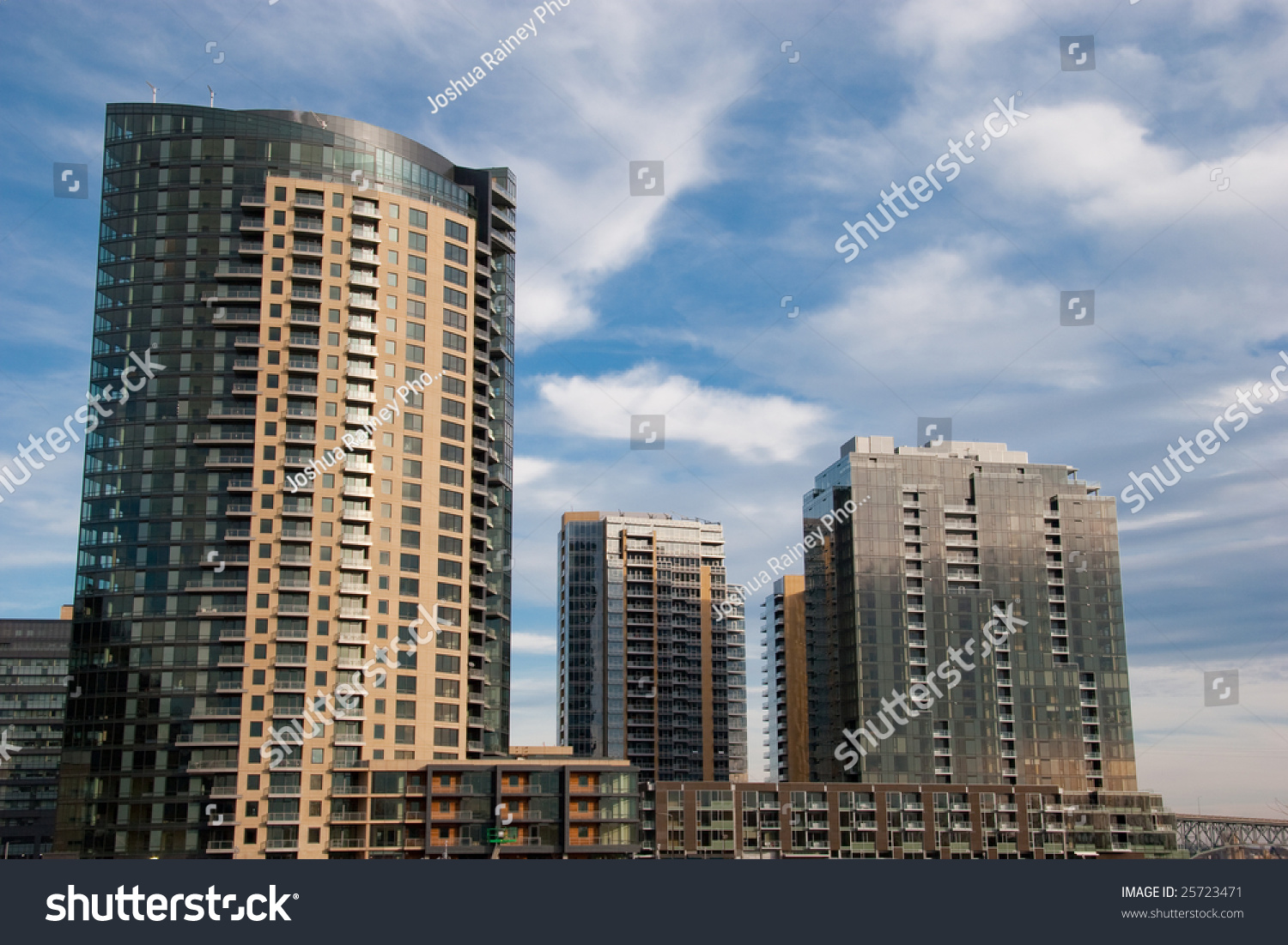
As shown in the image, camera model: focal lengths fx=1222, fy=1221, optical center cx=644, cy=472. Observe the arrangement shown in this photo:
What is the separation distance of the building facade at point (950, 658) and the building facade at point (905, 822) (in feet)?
15.3

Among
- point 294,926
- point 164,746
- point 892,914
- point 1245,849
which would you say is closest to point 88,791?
point 164,746

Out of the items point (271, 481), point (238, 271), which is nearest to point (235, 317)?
point (238, 271)

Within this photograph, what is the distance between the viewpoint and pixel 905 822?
575 feet

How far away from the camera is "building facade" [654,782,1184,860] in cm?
16950

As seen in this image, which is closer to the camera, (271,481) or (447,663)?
(271,481)

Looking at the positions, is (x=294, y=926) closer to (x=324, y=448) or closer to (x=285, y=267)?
(x=324, y=448)

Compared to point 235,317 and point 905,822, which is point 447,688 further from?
point 905,822

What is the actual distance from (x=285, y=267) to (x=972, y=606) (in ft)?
384

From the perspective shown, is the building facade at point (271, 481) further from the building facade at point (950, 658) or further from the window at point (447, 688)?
the building facade at point (950, 658)

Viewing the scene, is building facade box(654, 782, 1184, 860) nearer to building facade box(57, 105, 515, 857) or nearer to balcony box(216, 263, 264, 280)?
building facade box(57, 105, 515, 857)

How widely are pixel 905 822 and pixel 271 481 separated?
100512 millimetres

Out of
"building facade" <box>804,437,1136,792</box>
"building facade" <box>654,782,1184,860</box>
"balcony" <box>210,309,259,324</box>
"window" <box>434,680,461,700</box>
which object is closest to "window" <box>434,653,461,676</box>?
"window" <box>434,680,461,700</box>

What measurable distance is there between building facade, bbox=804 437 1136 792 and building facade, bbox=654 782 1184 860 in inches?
184

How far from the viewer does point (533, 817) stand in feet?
433
